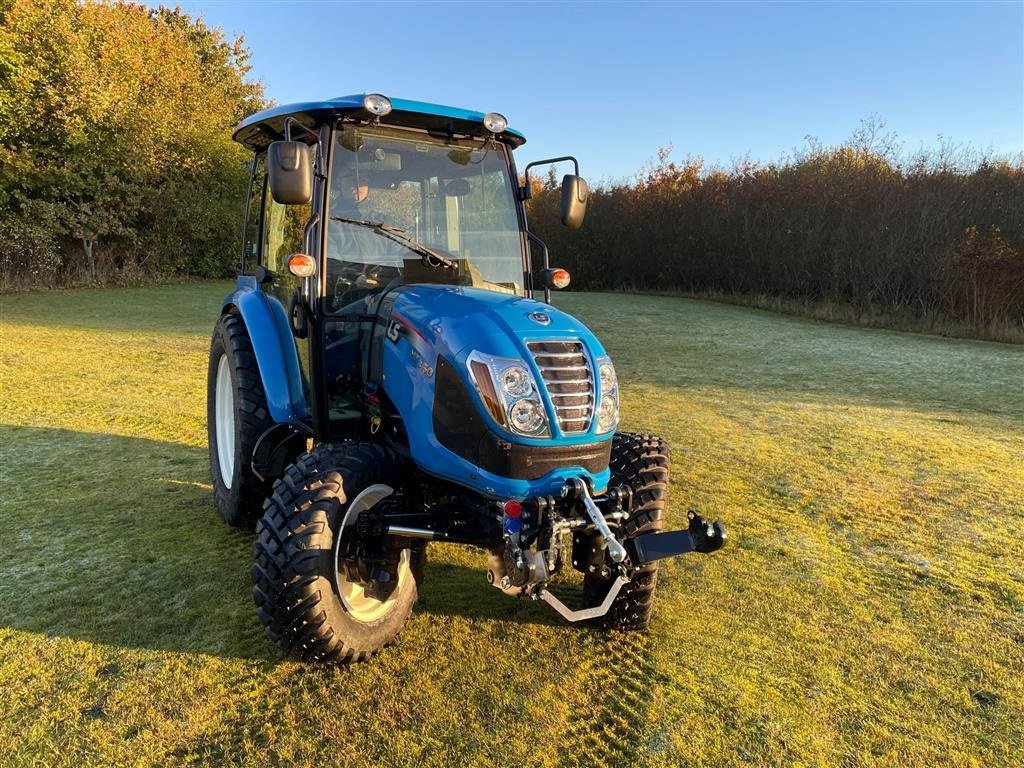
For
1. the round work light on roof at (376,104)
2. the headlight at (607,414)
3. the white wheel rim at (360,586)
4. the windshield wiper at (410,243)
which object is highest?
the round work light on roof at (376,104)

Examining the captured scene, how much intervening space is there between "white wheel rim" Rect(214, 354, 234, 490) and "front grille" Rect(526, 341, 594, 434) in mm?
2367

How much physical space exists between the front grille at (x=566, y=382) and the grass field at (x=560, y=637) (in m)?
0.95

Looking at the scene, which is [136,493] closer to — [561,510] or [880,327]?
[561,510]

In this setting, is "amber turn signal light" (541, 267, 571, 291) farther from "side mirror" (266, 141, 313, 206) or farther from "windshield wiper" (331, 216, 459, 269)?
"side mirror" (266, 141, 313, 206)

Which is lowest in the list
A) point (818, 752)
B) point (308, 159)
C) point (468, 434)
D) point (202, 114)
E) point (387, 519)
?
point (818, 752)

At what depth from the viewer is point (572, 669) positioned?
2.60 meters

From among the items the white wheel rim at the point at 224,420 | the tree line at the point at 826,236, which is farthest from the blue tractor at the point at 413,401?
the tree line at the point at 826,236

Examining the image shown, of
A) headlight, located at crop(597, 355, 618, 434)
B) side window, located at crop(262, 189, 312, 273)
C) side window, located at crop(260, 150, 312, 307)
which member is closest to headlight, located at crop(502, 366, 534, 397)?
headlight, located at crop(597, 355, 618, 434)

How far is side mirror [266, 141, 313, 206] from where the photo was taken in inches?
98.7

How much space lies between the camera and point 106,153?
55.9 feet

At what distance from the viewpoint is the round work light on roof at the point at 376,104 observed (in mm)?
2816

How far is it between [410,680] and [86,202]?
1861cm

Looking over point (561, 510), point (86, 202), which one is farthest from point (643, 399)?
point (86, 202)

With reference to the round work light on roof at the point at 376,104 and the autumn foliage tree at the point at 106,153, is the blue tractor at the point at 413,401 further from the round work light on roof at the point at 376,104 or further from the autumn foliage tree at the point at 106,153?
the autumn foliage tree at the point at 106,153
